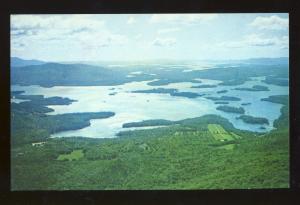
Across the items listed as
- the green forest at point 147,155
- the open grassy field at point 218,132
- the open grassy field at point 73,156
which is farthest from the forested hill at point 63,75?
the open grassy field at point 218,132

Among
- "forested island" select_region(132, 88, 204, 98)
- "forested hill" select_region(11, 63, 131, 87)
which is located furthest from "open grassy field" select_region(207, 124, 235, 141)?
"forested hill" select_region(11, 63, 131, 87)

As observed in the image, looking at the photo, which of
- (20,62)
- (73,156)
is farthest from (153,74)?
(20,62)

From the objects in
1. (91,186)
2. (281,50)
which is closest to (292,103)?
(281,50)

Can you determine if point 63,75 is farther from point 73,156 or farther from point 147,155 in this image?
point 147,155

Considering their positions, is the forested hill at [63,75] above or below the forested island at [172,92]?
above

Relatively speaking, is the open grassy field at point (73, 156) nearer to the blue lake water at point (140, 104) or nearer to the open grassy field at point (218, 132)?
the blue lake water at point (140, 104)

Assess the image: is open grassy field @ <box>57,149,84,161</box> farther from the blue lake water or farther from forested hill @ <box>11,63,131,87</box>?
forested hill @ <box>11,63,131,87</box>

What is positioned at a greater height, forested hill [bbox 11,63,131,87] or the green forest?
forested hill [bbox 11,63,131,87]

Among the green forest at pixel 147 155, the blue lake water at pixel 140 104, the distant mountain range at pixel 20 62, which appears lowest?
the green forest at pixel 147 155

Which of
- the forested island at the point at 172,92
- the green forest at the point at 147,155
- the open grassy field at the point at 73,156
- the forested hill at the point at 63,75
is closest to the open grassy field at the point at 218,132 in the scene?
the green forest at the point at 147,155

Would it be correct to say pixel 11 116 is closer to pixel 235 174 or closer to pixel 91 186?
pixel 91 186
